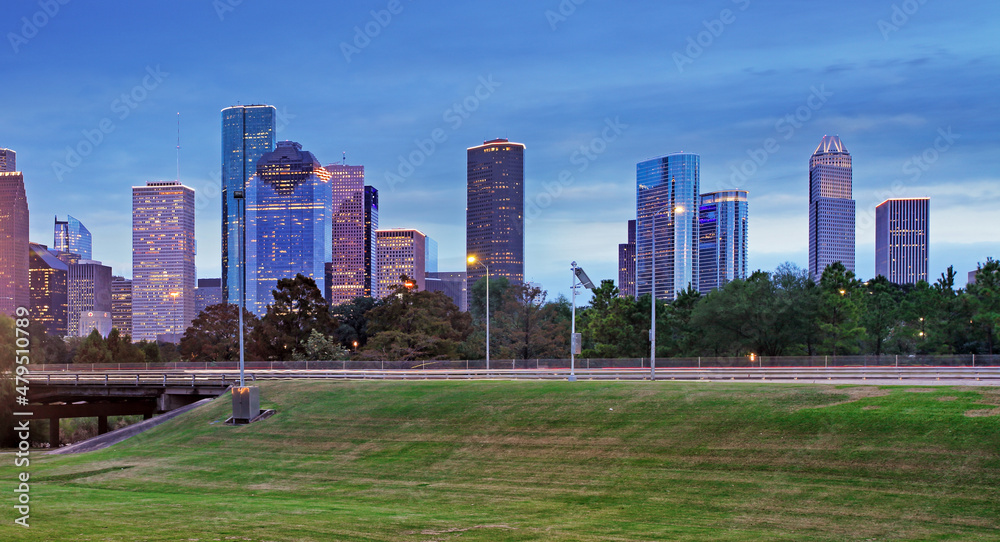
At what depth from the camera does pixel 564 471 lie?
2338 centimetres

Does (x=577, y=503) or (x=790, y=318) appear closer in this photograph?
(x=577, y=503)

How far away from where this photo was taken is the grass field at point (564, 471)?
52.2 ft

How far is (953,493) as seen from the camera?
17875mm

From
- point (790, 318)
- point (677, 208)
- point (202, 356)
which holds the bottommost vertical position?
point (202, 356)

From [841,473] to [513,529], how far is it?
1001 centimetres

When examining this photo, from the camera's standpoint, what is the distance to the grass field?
15914mm

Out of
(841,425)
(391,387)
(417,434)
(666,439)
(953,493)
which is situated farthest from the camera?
(391,387)

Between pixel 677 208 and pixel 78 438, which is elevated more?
pixel 677 208

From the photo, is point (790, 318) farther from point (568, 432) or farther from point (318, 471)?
point (318, 471)

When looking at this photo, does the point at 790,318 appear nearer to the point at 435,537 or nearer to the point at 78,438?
the point at 435,537

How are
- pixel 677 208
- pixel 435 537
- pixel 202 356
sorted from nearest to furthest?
pixel 435 537
pixel 677 208
pixel 202 356

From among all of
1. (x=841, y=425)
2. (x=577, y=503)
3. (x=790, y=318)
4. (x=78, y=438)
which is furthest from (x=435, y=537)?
(x=78, y=438)

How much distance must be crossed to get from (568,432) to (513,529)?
11.9 metres

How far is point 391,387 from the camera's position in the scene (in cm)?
4069
